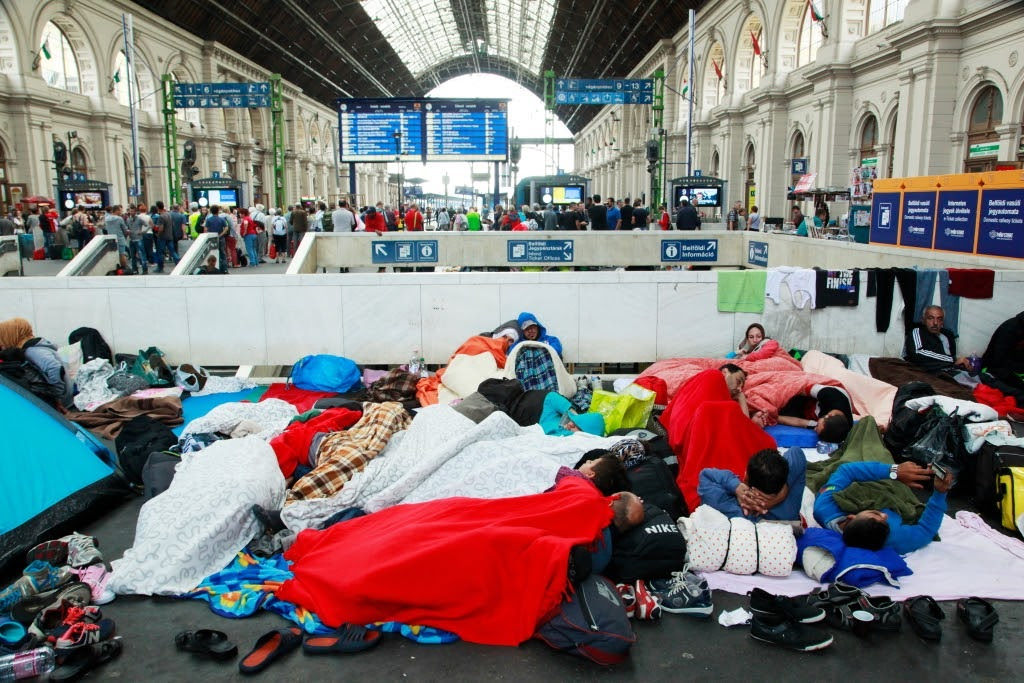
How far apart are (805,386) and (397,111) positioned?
18.0 meters

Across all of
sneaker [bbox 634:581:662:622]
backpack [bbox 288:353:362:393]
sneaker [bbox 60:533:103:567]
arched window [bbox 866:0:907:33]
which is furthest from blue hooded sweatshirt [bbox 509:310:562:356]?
arched window [bbox 866:0:907:33]

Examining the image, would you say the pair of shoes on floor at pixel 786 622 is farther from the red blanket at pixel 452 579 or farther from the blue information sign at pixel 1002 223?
the blue information sign at pixel 1002 223

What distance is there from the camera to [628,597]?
370 cm

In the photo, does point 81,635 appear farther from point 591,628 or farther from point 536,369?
point 536,369

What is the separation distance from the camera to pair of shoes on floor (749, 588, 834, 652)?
3.37 meters

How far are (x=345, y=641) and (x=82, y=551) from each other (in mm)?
1786

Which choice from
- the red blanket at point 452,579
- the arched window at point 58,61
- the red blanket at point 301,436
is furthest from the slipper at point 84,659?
the arched window at point 58,61

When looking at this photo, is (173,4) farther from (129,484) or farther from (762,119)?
(129,484)

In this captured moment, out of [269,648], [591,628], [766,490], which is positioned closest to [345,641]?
[269,648]

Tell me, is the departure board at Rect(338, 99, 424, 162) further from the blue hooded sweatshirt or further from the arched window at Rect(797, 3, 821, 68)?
the blue hooded sweatshirt

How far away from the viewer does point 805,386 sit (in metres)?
6.64

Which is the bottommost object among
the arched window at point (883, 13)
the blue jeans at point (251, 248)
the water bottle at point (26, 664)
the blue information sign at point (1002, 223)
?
the water bottle at point (26, 664)

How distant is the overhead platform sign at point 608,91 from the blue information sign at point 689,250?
11.0 metres

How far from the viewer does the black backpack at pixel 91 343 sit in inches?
324
